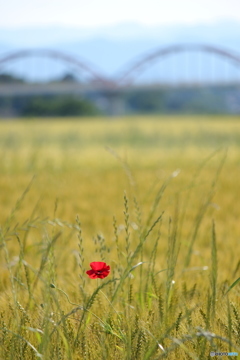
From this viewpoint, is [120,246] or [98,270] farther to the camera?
[120,246]

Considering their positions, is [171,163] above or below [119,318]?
below

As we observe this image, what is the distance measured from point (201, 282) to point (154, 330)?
18.5 inches

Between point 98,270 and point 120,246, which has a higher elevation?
point 98,270

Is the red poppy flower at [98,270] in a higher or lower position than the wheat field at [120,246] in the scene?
higher

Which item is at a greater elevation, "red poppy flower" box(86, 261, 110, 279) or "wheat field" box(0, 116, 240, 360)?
"red poppy flower" box(86, 261, 110, 279)

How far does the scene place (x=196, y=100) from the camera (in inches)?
675

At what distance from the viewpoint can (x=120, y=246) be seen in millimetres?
1840

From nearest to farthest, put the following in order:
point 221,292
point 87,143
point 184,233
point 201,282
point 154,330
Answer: point 154,330
point 221,292
point 201,282
point 184,233
point 87,143

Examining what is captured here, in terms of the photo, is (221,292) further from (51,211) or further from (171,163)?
(171,163)

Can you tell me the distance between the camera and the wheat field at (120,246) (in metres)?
0.99

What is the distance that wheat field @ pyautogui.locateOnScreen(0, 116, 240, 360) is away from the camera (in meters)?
0.99

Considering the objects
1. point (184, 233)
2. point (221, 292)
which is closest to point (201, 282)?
point (221, 292)

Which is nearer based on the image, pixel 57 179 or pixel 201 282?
pixel 201 282

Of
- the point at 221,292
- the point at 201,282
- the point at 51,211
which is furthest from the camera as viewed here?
the point at 51,211
